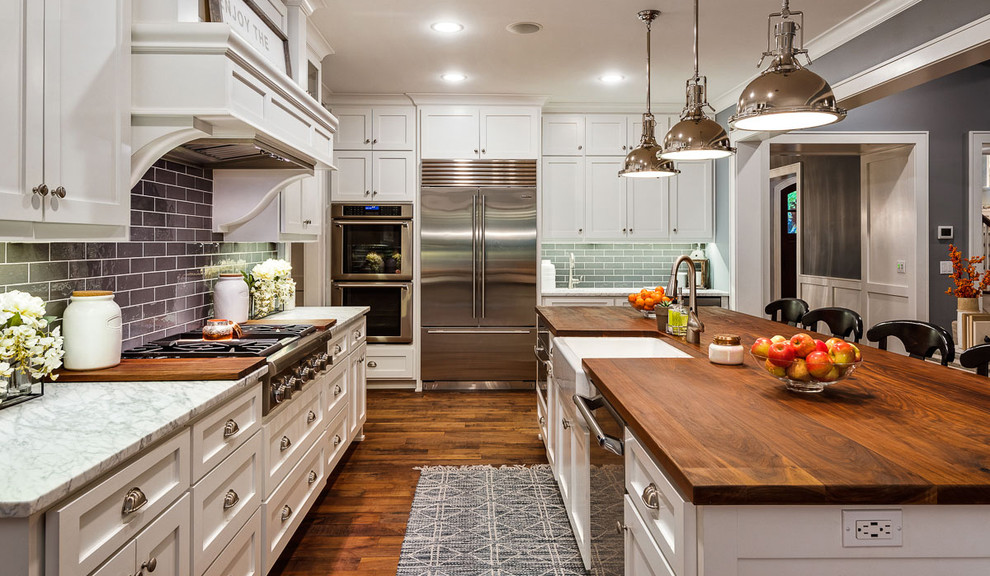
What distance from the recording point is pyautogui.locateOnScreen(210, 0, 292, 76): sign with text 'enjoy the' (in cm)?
226

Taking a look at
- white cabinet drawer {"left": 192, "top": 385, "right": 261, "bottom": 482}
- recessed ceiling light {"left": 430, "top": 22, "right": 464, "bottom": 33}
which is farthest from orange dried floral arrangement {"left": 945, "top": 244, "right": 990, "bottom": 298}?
white cabinet drawer {"left": 192, "top": 385, "right": 261, "bottom": 482}

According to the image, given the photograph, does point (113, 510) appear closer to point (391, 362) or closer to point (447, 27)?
point (447, 27)

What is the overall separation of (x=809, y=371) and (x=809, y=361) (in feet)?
0.09

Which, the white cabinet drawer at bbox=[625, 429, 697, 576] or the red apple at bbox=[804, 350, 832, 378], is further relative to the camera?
the red apple at bbox=[804, 350, 832, 378]

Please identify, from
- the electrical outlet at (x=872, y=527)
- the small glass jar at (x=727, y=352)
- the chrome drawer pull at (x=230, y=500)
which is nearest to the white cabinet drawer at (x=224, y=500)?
the chrome drawer pull at (x=230, y=500)

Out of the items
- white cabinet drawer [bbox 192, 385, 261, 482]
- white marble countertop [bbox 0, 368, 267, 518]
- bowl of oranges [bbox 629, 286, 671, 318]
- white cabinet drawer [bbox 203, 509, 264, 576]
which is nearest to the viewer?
white marble countertop [bbox 0, 368, 267, 518]

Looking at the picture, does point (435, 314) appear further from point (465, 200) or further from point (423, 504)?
point (423, 504)

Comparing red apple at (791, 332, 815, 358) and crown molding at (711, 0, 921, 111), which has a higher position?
crown molding at (711, 0, 921, 111)

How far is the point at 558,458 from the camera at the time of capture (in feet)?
9.71

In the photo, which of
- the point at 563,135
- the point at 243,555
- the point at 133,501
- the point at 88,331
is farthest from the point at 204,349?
the point at 563,135

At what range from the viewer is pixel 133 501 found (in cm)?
127

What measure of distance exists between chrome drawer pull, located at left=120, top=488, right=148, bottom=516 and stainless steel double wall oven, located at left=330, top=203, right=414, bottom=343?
411cm

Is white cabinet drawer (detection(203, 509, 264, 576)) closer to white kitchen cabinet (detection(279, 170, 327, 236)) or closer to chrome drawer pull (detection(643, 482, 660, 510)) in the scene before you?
chrome drawer pull (detection(643, 482, 660, 510))

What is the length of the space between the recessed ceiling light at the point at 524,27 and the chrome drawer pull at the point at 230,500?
3.05m
